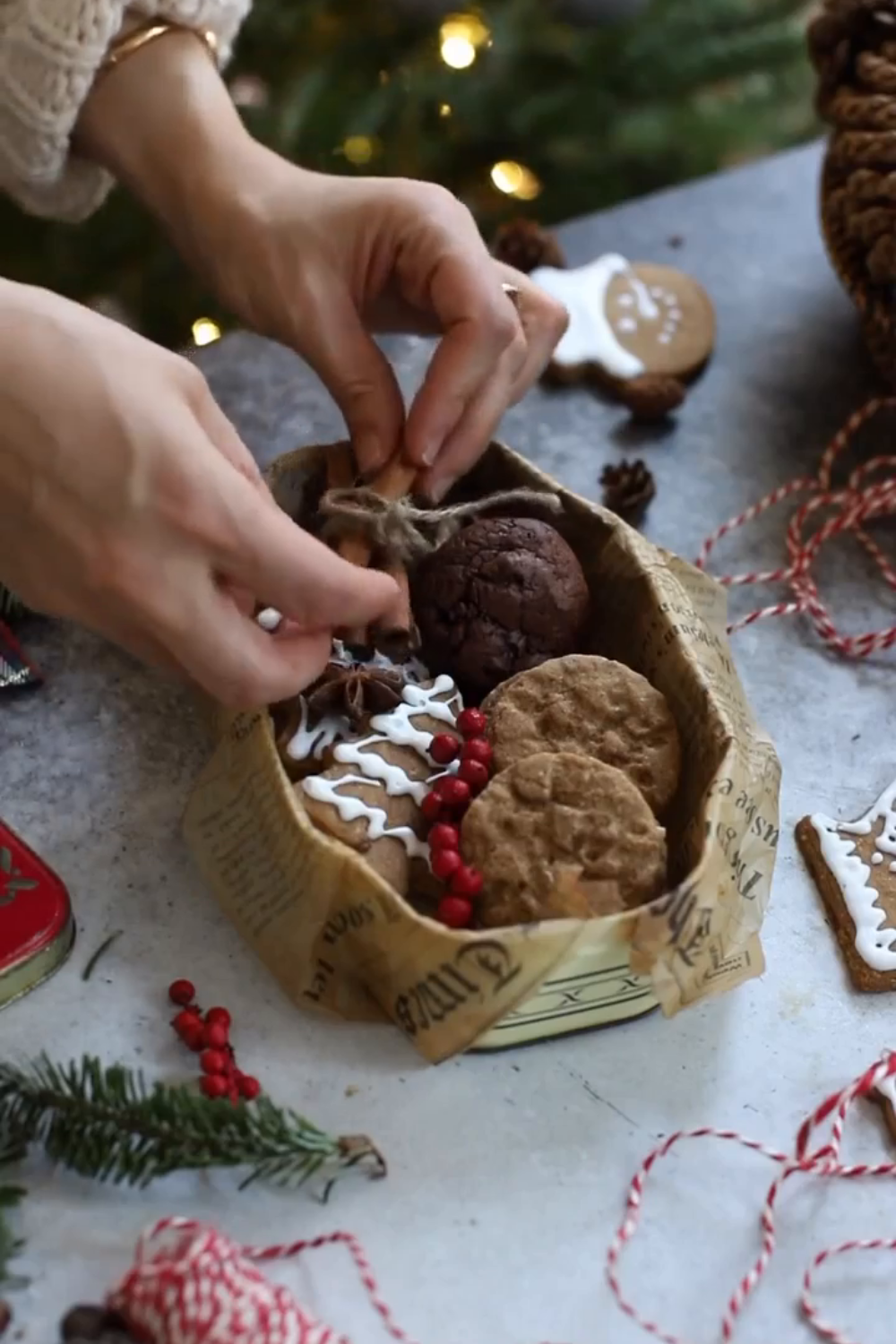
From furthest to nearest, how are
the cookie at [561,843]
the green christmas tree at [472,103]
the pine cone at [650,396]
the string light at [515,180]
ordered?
the string light at [515,180]
the green christmas tree at [472,103]
the pine cone at [650,396]
the cookie at [561,843]

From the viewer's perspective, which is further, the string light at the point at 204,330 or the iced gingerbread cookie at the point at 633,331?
the string light at the point at 204,330

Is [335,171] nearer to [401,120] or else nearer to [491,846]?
[401,120]

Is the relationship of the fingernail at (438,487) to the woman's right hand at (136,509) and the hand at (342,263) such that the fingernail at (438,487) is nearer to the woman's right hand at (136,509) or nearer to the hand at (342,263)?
the hand at (342,263)

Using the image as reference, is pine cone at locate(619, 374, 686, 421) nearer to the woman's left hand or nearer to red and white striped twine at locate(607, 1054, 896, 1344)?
the woman's left hand

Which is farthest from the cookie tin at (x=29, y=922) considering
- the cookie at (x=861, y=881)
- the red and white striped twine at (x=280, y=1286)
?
the cookie at (x=861, y=881)

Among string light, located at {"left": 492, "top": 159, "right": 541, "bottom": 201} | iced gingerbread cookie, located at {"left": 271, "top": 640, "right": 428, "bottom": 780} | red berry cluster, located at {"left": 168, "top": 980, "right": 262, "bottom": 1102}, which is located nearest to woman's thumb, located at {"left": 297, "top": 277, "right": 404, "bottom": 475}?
iced gingerbread cookie, located at {"left": 271, "top": 640, "right": 428, "bottom": 780}

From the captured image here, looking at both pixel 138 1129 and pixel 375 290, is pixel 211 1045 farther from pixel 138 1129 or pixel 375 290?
pixel 375 290
